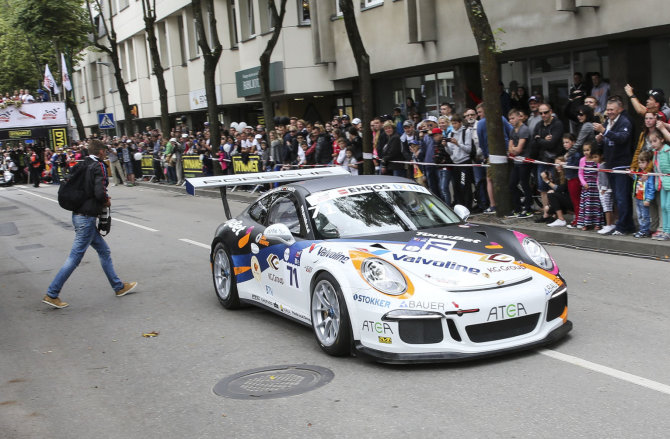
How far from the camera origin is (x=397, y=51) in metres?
23.3

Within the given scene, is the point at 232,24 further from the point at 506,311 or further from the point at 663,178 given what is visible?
the point at 506,311

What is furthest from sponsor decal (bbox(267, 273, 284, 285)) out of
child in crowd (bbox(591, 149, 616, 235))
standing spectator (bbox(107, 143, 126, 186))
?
standing spectator (bbox(107, 143, 126, 186))

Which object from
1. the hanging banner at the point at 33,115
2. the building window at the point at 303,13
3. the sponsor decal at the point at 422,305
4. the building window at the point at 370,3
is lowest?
the sponsor decal at the point at 422,305

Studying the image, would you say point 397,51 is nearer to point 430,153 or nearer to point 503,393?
point 430,153

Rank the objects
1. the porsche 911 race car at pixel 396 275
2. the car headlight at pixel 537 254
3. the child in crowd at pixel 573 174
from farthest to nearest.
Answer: the child in crowd at pixel 573 174
the car headlight at pixel 537 254
the porsche 911 race car at pixel 396 275

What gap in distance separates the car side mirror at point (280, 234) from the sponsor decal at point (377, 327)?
143 centimetres

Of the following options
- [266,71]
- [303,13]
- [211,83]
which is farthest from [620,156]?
[303,13]

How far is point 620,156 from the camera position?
37.9ft

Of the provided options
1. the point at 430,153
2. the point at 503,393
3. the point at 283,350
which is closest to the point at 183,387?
the point at 283,350

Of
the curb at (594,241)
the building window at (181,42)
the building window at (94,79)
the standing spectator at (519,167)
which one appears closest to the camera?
the curb at (594,241)

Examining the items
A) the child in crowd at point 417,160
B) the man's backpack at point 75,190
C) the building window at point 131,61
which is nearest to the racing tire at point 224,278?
the man's backpack at point 75,190

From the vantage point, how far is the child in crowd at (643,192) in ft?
35.7

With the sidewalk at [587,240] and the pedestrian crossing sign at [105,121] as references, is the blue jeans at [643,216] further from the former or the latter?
the pedestrian crossing sign at [105,121]

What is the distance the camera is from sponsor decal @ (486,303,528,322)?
588 centimetres
